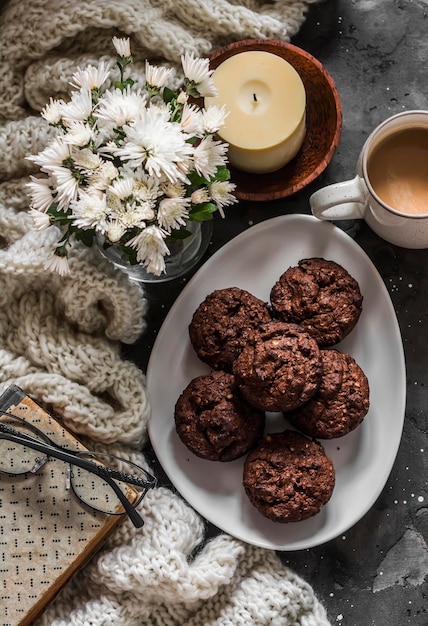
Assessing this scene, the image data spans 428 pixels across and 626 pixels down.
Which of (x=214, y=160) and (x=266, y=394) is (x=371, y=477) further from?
(x=214, y=160)

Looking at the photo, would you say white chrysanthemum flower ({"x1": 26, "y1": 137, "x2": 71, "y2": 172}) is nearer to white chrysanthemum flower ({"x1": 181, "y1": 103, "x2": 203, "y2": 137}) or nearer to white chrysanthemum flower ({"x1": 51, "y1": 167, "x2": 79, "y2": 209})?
white chrysanthemum flower ({"x1": 51, "y1": 167, "x2": 79, "y2": 209})

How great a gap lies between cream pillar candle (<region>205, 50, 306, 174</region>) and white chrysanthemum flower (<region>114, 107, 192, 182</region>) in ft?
1.03

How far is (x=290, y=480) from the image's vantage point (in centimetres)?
118

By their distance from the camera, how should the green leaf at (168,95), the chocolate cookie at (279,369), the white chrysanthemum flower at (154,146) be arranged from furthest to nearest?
the chocolate cookie at (279,369) < the green leaf at (168,95) < the white chrysanthemum flower at (154,146)

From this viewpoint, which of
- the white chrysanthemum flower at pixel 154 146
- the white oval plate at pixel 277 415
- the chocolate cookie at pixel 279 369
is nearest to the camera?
the white chrysanthemum flower at pixel 154 146

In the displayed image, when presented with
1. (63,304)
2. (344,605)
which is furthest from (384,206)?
(344,605)

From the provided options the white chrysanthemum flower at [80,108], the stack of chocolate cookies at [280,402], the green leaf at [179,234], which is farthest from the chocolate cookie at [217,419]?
the white chrysanthemum flower at [80,108]

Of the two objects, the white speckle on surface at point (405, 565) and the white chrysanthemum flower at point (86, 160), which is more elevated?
the white chrysanthemum flower at point (86, 160)

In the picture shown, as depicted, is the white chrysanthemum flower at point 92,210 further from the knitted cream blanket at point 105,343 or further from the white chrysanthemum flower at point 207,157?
the knitted cream blanket at point 105,343

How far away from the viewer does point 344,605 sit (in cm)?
129

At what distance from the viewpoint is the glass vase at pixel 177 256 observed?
120 cm

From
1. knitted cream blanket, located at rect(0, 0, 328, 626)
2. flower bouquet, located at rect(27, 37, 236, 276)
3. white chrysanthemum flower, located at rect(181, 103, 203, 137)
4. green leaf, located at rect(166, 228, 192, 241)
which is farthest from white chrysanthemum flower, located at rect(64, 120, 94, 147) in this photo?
knitted cream blanket, located at rect(0, 0, 328, 626)

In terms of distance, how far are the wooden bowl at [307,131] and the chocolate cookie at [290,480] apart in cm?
38

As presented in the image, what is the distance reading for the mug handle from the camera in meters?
1.17
